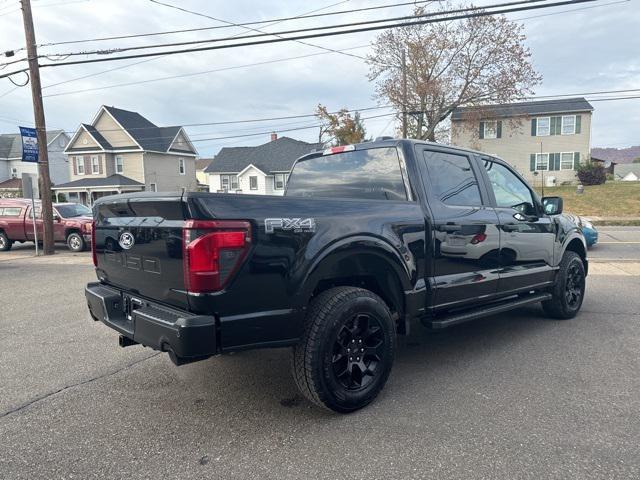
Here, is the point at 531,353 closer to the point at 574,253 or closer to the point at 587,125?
the point at 574,253

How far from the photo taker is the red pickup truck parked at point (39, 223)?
14.5 m

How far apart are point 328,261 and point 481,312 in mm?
1856

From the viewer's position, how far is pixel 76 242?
47.5 ft

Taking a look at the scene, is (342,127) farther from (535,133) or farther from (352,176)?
(352,176)

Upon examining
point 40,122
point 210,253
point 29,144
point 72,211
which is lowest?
point 72,211

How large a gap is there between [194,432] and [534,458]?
206 centimetres

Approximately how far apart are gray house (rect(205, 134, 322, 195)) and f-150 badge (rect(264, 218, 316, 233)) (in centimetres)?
3903

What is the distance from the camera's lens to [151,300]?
313cm

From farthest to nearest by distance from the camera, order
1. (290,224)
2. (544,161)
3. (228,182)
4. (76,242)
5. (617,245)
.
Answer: (228,182), (544,161), (76,242), (617,245), (290,224)

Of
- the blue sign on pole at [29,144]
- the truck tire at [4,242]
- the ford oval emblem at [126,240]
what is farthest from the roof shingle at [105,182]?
the ford oval emblem at [126,240]

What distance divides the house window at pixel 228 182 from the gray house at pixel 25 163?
1840 centimetres

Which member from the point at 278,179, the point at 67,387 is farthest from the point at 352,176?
the point at 278,179

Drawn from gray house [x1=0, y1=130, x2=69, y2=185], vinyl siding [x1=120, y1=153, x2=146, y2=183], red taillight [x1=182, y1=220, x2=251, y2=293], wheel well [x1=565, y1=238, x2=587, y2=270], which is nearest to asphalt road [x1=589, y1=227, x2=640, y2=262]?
wheel well [x1=565, y1=238, x2=587, y2=270]

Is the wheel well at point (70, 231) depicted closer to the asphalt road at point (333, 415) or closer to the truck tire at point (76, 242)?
the truck tire at point (76, 242)
